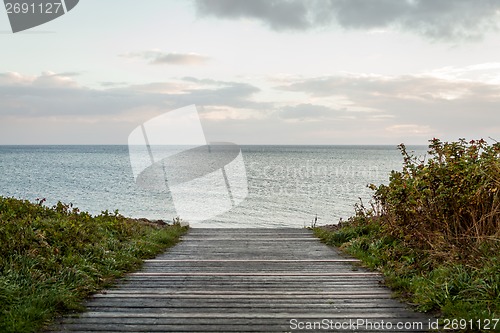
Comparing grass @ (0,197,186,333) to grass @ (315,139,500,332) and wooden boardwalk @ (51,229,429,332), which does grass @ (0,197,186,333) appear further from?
grass @ (315,139,500,332)

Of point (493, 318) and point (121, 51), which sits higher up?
point (121, 51)

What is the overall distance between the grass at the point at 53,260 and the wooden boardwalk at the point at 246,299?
0.26 meters

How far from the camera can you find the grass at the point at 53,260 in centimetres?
468

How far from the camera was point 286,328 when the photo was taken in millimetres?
4250

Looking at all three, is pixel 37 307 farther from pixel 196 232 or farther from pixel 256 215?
pixel 256 215

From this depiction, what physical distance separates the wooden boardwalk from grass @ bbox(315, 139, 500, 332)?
0.35m

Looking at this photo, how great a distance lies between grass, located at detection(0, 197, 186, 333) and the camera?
4680 millimetres

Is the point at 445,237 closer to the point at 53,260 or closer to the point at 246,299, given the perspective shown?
the point at 246,299

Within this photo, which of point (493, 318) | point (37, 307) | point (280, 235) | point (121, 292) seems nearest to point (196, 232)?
point (280, 235)

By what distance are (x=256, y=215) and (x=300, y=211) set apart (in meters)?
2.86

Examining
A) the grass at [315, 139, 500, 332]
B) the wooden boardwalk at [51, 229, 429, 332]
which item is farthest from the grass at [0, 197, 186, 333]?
the grass at [315, 139, 500, 332]

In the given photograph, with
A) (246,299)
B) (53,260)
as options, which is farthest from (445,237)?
(53,260)

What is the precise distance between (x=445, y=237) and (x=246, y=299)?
2879 mm

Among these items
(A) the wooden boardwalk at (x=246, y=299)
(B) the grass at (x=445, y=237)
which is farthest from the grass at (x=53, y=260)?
(B) the grass at (x=445, y=237)
